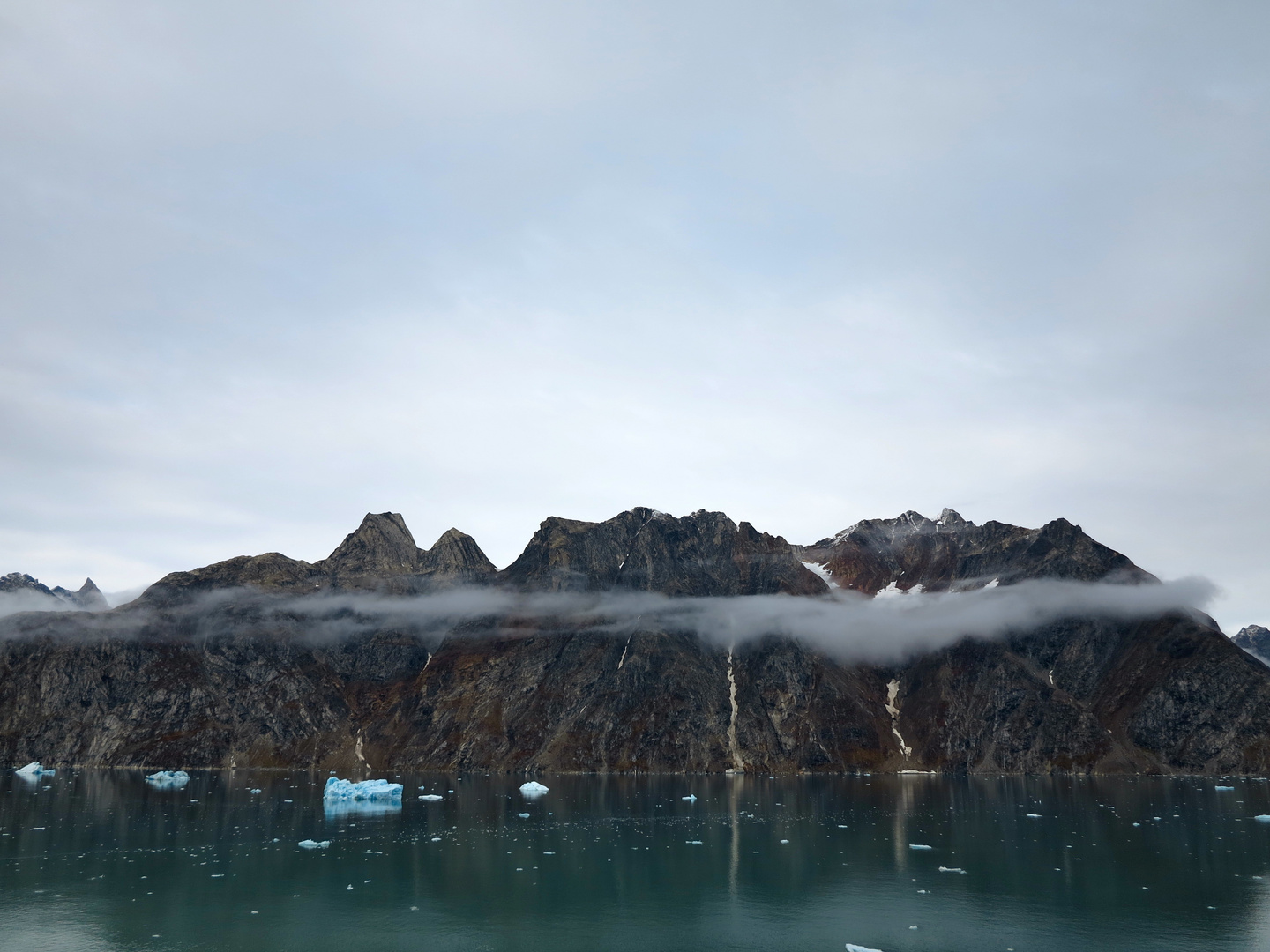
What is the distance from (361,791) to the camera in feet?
523

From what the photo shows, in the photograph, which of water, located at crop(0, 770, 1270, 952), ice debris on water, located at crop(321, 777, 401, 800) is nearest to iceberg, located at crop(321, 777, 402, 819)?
ice debris on water, located at crop(321, 777, 401, 800)

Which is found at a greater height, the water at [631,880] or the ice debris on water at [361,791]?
the water at [631,880]

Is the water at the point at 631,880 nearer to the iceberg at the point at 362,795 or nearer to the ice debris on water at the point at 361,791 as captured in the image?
the iceberg at the point at 362,795

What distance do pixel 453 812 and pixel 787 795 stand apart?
81266mm

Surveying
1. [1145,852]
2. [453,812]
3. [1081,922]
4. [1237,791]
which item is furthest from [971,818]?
[1237,791]

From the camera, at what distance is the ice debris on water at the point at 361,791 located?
522 ft

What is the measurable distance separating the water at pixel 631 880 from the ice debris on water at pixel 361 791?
59.1 ft

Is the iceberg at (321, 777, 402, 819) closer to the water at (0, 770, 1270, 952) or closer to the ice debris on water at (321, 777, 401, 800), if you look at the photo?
the ice debris on water at (321, 777, 401, 800)

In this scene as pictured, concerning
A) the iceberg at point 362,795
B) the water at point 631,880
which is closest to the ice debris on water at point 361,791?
the iceberg at point 362,795

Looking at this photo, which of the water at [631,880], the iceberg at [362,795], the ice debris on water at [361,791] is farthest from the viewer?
the ice debris on water at [361,791]

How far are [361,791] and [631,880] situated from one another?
95769mm

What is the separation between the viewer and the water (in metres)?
61.2

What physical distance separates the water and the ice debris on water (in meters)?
18.0

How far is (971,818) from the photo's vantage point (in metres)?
134
